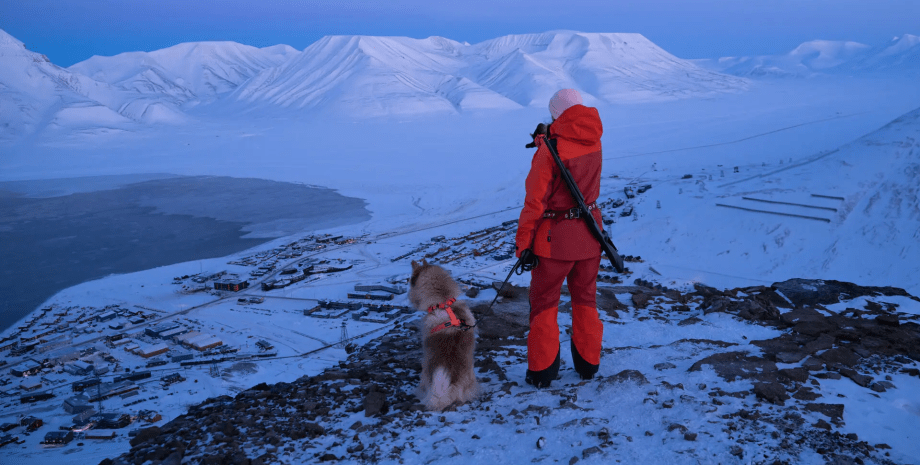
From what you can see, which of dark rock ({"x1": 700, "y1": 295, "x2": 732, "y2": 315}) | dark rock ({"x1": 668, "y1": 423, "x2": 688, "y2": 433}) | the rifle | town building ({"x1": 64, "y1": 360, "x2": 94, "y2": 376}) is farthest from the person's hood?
town building ({"x1": 64, "y1": 360, "x2": 94, "y2": 376})

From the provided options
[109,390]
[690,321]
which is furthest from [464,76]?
[690,321]

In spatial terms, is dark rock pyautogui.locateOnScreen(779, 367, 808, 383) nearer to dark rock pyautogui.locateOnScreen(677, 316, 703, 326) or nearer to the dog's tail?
dark rock pyautogui.locateOnScreen(677, 316, 703, 326)

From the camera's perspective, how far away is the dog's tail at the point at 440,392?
364cm

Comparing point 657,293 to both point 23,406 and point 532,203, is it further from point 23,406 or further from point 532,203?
point 23,406

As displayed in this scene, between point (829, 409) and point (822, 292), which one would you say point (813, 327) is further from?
point (829, 409)

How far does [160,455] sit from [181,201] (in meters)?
27.4

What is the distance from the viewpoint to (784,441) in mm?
2793

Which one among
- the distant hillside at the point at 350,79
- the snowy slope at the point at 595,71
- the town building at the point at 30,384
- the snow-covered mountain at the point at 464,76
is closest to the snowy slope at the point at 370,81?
the snow-covered mountain at the point at 464,76

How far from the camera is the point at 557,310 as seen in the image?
3689mm

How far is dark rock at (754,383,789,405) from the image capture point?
3238 mm

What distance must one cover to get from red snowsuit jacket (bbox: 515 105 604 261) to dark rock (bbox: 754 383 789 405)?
1.25 meters

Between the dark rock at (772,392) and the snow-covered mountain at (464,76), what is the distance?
66.1 m

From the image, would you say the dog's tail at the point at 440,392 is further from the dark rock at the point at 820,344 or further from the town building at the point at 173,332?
the town building at the point at 173,332

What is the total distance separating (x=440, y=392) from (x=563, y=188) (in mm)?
1564
